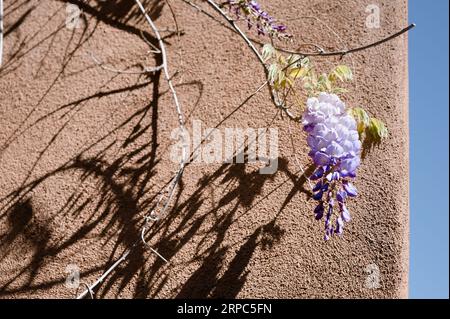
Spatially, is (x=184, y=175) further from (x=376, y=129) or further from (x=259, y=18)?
(x=376, y=129)

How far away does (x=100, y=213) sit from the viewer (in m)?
2.92

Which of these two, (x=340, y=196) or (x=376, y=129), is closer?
(x=340, y=196)

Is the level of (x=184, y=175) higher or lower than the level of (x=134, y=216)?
higher

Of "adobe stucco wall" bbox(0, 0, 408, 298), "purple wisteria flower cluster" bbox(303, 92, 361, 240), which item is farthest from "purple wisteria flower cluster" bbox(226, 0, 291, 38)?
"purple wisteria flower cluster" bbox(303, 92, 361, 240)

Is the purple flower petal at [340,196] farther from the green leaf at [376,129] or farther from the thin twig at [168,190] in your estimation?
the thin twig at [168,190]

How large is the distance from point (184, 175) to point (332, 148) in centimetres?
Answer: 95

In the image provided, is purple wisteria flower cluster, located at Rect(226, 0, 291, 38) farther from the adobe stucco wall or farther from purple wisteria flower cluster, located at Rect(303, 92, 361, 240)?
purple wisteria flower cluster, located at Rect(303, 92, 361, 240)

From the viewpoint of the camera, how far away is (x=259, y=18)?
2.87 meters

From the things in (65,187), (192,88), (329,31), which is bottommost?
(65,187)

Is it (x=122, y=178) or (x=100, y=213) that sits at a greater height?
(x=122, y=178)

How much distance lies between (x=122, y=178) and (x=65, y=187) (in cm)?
35

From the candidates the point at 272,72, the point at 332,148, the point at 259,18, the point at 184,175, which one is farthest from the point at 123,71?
the point at 332,148
